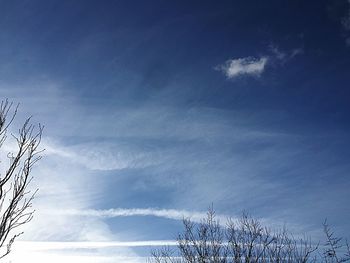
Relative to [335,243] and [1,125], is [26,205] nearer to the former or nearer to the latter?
[1,125]

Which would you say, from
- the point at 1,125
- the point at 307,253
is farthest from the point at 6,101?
the point at 307,253

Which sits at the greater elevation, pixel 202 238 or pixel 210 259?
pixel 202 238

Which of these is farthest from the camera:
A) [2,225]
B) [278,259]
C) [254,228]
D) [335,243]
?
[335,243]

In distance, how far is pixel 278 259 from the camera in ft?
54.1

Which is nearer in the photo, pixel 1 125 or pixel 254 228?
pixel 1 125

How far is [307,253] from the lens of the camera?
663 inches

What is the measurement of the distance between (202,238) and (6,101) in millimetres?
15108

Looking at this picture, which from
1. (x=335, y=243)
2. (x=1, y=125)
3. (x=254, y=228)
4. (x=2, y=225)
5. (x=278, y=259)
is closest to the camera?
(x=2, y=225)

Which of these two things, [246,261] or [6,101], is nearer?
[6,101]

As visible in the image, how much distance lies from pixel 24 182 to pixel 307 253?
623 inches

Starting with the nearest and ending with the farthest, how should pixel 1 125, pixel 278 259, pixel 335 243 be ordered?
pixel 1 125 < pixel 278 259 < pixel 335 243

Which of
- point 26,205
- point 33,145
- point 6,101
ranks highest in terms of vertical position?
point 6,101

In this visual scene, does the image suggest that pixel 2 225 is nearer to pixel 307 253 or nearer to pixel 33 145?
pixel 33 145

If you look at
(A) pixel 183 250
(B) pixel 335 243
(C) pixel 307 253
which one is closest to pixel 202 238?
(A) pixel 183 250
